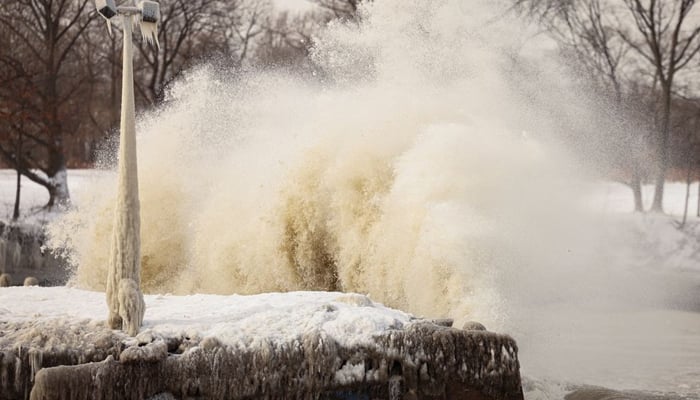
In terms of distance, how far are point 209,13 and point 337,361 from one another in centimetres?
3107

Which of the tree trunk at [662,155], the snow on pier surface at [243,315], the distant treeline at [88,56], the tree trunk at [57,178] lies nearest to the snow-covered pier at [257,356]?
the snow on pier surface at [243,315]

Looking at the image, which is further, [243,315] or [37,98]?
[37,98]

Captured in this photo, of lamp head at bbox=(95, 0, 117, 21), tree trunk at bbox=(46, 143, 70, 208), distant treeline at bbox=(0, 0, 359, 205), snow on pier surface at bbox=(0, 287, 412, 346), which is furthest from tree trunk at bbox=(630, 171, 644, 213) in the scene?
lamp head at bbox=(95, 0, 117, 21)

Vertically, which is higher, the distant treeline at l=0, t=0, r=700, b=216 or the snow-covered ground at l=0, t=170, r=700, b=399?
the distant treeline at l=0, t=0, r=700, b=216

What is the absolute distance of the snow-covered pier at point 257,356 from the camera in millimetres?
6340

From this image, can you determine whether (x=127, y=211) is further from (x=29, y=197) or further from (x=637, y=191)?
(x=29, y=197)

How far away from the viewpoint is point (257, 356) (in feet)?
21.8

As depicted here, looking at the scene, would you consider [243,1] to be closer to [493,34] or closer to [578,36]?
[578,36]

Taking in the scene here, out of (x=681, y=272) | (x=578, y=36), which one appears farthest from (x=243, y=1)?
(x=681, y=272)

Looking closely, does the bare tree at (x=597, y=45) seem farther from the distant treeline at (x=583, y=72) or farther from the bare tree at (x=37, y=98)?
the bare tree at (x=37, y=98)

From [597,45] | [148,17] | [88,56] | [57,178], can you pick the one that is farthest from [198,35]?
[148,17]

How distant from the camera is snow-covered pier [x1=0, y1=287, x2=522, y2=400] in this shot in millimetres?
6340

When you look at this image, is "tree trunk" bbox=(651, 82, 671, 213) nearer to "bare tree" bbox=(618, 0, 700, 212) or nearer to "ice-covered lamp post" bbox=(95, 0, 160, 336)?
"bare tree" bbox=(618, 0, 700, 212)

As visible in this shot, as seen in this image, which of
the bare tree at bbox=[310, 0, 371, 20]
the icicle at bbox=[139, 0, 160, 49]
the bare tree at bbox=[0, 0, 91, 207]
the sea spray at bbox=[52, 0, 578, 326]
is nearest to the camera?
the icicle at bbox=[139, 0, 160, 49]
